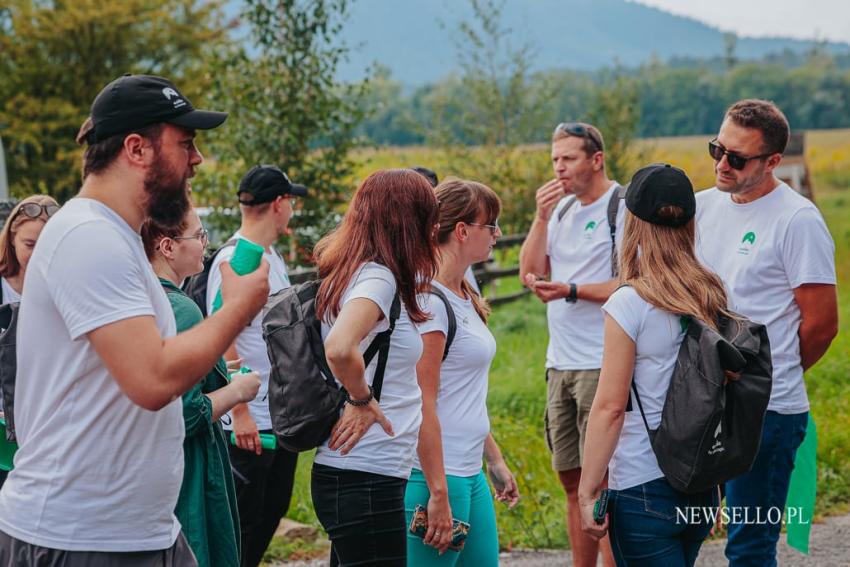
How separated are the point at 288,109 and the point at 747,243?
5189mm

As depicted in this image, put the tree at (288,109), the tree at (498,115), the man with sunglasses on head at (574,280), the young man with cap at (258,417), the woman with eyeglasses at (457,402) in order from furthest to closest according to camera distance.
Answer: the tree at (498,115) → the tree at (288,109) → the man with sunglasses on head at (574,280) → the young man with cap at (258,417) → the woman with eyeglasses at (457,402)

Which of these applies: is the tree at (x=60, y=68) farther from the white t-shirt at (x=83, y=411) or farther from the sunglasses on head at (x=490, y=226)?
the white t-shirt at (x=83, y=411)

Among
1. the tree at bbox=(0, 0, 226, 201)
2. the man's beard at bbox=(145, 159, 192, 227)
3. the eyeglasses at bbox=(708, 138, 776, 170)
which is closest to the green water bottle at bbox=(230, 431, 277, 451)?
the man's beard at bbox=(145, 159, 192, 227)

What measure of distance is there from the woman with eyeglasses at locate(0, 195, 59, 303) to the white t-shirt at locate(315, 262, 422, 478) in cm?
163

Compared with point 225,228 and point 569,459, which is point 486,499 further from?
point 225,228

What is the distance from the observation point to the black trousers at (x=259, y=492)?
476 cm

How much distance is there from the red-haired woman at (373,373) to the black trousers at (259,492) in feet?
4.70

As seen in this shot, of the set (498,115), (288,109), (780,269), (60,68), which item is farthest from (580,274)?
(60,68)

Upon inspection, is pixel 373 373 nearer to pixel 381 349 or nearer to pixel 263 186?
pixel 381 349

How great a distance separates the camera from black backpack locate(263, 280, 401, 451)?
3.29 m

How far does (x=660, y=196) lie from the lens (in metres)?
3.47

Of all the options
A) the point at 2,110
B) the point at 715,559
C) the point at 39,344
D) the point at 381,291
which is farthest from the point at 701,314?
the point at 2,110

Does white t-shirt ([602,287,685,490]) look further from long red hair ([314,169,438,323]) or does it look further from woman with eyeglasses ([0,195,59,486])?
woman with eyeglasses ([0,195,59,486])

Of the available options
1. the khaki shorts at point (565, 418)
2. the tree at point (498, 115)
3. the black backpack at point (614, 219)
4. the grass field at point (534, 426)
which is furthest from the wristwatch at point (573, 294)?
the tree at point (498, 115)
